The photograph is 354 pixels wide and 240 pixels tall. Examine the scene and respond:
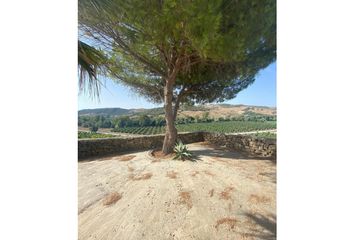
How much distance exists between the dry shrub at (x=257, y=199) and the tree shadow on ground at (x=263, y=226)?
0.11 meters

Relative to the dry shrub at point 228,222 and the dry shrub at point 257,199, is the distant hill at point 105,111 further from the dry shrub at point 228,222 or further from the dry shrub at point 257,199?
the dry shrub at point 257,199

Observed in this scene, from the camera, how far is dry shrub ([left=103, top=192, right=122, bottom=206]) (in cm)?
125

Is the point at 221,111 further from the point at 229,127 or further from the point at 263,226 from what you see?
the point at 263,226

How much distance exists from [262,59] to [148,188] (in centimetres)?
153

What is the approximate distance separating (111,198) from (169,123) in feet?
4.13

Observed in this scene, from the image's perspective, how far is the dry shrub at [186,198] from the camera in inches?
51.8

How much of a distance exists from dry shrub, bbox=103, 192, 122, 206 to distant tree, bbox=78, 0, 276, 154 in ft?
2.96

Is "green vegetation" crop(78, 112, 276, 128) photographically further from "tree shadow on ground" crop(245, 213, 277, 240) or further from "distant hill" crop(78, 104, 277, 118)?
"tree shadow on ground" crop(245, 213, 277, 240)

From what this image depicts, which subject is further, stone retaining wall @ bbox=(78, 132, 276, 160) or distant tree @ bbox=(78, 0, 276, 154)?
stone retaining wall @ bbox=(78, 132, 276, 160)

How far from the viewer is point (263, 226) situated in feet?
3.65

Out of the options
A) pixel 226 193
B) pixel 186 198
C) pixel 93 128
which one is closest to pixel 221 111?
pixel 226 193

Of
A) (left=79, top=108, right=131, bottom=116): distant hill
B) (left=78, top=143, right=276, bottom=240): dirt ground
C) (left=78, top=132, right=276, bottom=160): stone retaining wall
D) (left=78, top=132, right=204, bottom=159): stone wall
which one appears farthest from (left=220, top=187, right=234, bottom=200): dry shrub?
(left=79, top=108, right=131, bottom=116): distant hill

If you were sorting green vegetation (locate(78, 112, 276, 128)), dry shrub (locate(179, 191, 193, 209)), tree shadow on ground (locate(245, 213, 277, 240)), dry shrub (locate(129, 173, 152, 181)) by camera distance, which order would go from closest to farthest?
tree shadow on ground (locate(245, 213, 277, 240)) → green vegetation (locate(78, 112, 276, 128)) → dry shrub (locate(179, 191, 193, 209)) → dry shrub (locate(129, 173, 152, 181))
